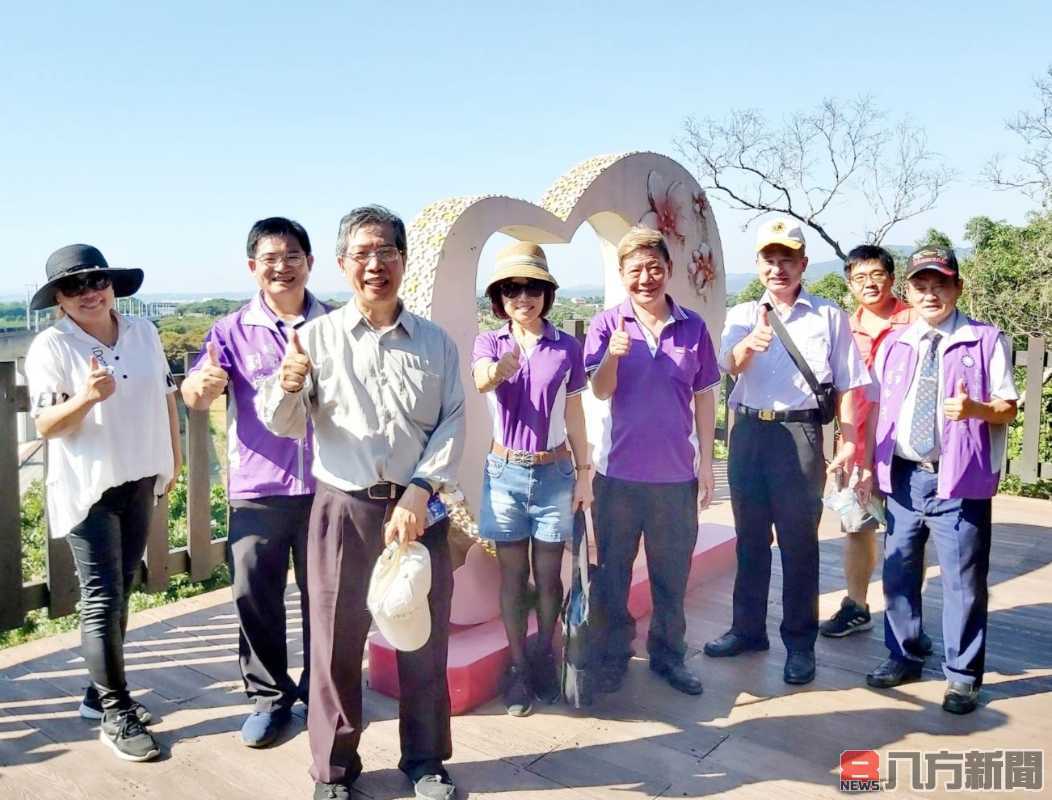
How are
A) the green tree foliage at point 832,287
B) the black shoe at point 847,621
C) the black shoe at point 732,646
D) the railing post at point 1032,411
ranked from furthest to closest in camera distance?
the green tree foliage at point 832,287 → the railing post at point 1032,411 → the black shoe at point 847,621 → the black shoe at point 732,646

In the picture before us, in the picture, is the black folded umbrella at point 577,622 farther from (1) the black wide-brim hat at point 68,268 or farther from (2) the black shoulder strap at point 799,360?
(1) the black wide-brim hat at point 68,268

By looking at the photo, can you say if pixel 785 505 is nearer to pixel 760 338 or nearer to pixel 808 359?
pixel 808 359

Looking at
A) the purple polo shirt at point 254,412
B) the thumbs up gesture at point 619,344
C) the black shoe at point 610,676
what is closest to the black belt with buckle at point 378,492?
the purple polo shirt at point 254,412

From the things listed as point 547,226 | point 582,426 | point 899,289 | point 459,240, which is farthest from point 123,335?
point 899,289

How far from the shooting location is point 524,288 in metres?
2.63

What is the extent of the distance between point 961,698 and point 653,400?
1.48 metres

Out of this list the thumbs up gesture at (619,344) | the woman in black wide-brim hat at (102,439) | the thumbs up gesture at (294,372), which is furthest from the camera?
the thumbs up gesture at (619,344)

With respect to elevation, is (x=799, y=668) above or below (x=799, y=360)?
below

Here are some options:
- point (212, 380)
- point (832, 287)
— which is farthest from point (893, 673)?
point (832, 287)

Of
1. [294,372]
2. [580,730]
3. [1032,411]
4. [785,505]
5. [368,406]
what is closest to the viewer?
[294,372]

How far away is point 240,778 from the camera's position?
7.83ft

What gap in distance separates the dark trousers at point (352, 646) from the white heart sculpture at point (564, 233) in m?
0.98

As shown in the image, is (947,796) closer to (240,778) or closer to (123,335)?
(240,778)

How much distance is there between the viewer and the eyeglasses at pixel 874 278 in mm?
3327
